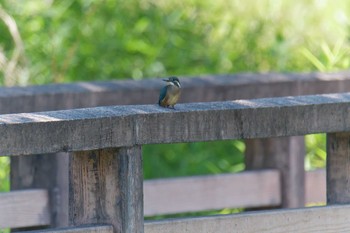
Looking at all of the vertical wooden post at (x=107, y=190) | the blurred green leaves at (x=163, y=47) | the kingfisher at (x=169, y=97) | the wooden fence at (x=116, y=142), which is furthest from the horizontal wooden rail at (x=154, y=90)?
the vertical wooden post at (x=107, y=190)

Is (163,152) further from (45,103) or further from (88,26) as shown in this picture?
(45,103)

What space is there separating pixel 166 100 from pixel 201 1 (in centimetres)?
437

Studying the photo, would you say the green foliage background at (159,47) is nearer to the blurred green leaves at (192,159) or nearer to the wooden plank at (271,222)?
the blurred green leaves at (192,159)

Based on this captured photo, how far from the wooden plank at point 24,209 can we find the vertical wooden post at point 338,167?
1.37m

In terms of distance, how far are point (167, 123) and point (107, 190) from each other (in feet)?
0.77

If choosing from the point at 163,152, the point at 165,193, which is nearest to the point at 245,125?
the point at 165,193

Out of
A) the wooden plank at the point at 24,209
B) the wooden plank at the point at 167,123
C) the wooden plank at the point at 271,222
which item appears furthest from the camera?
the wooden plank at the point at 24,209

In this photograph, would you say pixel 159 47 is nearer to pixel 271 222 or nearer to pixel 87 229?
pixel 271 222

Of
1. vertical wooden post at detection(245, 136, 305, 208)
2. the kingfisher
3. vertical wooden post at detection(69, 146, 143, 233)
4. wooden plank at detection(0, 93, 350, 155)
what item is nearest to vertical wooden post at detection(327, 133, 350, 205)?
wooden plank at detection(0, 93, 350, 155)

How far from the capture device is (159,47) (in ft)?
21.5

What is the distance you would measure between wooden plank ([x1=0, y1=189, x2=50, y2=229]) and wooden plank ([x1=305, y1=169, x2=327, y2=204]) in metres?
1.42

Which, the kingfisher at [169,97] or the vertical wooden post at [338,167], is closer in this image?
the kingfisher at [169,97]

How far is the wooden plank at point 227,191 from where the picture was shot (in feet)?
15.0

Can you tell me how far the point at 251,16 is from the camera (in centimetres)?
739
